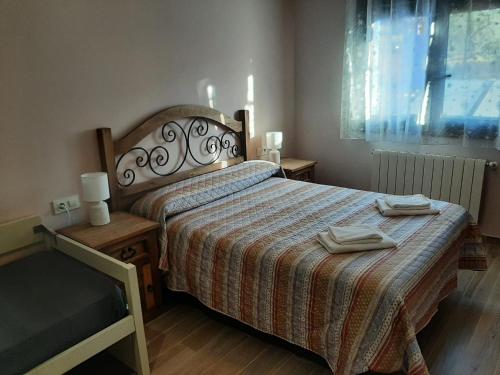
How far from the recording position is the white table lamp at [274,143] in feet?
11.9

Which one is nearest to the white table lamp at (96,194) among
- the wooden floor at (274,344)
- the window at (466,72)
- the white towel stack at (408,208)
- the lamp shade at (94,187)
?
the lamp shade at (94,187)

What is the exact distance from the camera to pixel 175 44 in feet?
9.30

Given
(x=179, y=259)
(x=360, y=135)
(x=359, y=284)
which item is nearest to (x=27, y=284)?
(x=179, y=259)

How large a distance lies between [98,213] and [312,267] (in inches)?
52.2

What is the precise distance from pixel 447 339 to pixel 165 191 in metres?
1.90

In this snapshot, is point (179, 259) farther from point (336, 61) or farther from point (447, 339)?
point (336, 61)

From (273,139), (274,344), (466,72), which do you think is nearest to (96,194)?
(274,344)

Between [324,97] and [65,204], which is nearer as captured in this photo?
[65,204]

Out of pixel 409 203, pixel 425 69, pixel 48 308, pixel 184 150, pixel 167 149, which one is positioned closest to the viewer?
pixel 48 308

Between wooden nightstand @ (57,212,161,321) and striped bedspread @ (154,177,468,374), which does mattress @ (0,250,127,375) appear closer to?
wooden nightstand @ (57,212,161,321)

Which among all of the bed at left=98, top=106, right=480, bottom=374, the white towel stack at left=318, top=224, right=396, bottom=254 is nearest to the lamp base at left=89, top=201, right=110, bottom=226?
the bed at left=98, top=106, right=480, bottom=374

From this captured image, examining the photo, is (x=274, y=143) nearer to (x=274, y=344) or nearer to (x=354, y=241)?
(x=354, y=241)

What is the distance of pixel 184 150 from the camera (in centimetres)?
301

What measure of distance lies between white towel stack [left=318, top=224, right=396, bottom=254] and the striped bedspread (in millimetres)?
34
